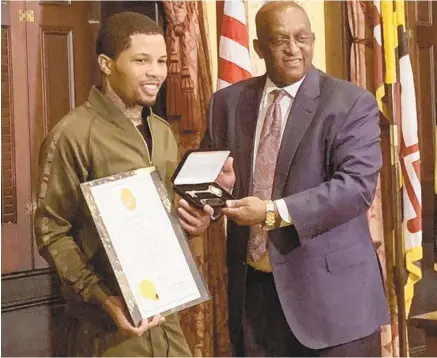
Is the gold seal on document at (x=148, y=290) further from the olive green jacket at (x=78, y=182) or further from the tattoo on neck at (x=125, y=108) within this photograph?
the tattoo on neck at (x=125, y=108)

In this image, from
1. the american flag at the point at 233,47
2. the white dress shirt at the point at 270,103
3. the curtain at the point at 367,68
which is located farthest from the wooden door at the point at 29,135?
the curtain at the point at 367,68

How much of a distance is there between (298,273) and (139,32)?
0.78 meters

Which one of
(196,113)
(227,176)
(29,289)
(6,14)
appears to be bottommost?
(29,289)

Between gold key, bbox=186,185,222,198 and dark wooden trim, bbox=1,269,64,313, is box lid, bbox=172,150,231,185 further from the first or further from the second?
dark wooden trim, bbox=1,269,64,313

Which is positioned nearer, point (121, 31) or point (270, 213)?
point (121, 31)

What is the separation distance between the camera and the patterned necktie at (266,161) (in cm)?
220

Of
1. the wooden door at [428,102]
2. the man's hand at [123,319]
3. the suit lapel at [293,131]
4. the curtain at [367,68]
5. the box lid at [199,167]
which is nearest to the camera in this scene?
the man's hand at [123,319]

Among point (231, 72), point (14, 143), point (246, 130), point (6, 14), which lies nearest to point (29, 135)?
point (14, 143)

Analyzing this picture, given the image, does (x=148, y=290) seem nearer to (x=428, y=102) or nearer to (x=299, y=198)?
(x=299, y=198)

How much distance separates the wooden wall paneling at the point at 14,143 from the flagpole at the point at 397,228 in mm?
1485

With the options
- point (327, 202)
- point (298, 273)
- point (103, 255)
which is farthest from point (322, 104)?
point (103, 255)

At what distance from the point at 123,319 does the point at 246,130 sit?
2.30ft

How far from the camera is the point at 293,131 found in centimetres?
217

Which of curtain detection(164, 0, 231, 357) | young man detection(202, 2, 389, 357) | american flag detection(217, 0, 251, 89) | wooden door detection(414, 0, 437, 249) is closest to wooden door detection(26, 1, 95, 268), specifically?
curtain detection(164, 0, 231, 357)
